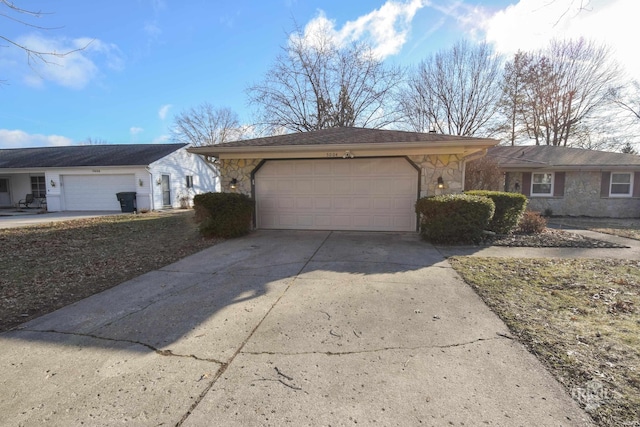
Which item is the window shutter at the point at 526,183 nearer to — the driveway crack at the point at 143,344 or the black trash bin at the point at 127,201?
the driveway crack at the point at 143,344

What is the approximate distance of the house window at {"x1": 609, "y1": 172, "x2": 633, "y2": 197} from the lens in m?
13.6

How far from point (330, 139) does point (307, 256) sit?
422 cm

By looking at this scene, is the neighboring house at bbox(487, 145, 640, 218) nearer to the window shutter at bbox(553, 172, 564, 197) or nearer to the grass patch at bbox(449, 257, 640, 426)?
the window shutter at bbox(553, 172, 564, 197)

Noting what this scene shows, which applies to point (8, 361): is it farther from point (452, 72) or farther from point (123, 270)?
point (452, 72)

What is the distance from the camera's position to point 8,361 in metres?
2.57

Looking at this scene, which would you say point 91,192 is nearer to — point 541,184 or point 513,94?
point 541,184

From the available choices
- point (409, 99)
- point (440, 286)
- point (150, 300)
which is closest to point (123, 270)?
point (150, 300)

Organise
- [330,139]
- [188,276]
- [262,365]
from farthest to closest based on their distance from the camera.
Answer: [330,139]
[188,276]
[262,365]

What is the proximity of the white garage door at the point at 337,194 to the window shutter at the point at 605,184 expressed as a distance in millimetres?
11432

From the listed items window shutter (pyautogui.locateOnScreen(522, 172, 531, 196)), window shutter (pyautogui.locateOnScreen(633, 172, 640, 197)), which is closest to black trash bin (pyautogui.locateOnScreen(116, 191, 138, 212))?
window shutter (pyautogui.locateOnScreen(522, 172, 531, 196))

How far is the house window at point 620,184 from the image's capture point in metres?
13.6

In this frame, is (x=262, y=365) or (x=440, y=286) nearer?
(x=262, y=365)

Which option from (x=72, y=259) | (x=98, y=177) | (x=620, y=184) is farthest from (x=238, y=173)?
(x=620, y=184)

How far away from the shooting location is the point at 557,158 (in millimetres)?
14422
